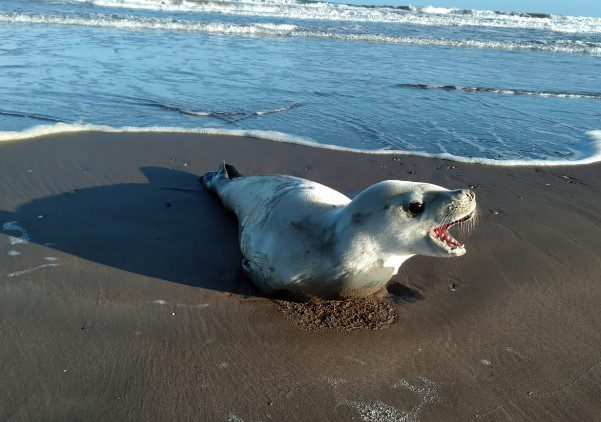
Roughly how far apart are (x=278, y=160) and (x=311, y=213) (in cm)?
267

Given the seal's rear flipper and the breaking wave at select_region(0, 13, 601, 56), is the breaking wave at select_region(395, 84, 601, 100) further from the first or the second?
the breaking wave at select_region(0, 13, 601, 56)

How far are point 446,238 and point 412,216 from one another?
0.29 metres

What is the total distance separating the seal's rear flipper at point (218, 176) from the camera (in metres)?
5.44

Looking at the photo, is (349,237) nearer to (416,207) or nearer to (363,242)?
(363,242)

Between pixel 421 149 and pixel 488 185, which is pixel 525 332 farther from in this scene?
pixel 421 149

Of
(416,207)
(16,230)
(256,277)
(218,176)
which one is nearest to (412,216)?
(416,207)

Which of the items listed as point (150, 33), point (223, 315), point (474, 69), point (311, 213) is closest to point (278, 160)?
point (311, 213)

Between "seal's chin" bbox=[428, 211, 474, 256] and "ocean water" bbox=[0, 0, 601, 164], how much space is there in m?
3.63

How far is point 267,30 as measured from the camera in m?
19.1

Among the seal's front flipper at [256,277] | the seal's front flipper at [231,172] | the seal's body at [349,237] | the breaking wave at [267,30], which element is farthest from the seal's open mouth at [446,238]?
the breaking wave at [267,30]

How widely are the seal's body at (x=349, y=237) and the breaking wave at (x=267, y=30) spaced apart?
15.2 m

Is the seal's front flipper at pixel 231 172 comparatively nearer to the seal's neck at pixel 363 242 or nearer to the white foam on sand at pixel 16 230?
the white foam on sand at pixel 16 230

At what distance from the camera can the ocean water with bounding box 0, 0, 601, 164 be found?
7.53m

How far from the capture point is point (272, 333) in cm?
341
